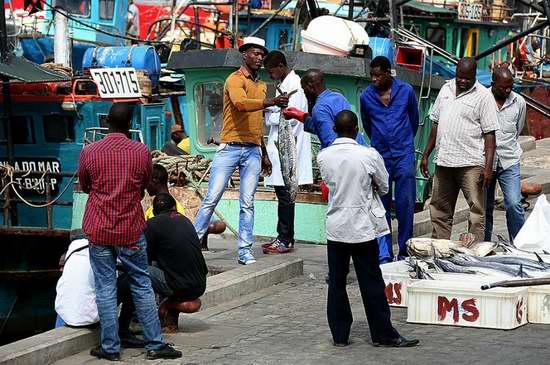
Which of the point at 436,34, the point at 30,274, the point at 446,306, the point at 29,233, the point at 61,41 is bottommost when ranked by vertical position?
the point at 30,274

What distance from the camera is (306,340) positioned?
815cm

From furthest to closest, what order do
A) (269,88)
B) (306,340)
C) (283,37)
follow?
(283,37) → (269,88) → (306,340)

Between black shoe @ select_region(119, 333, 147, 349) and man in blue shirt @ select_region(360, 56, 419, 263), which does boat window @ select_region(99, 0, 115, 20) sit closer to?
man in blue shirt @ select_region(360, 56, 419, 263)

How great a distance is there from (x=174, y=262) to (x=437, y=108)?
10.9ft

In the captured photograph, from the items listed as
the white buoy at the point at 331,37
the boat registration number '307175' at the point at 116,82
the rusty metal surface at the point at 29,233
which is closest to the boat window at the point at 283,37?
the boat registration number '307175' at the point at 116,82

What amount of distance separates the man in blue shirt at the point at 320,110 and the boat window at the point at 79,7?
13461 mm

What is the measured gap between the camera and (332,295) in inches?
309

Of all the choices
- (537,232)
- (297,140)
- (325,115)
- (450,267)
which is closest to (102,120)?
(297,140)

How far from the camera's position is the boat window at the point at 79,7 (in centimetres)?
2284

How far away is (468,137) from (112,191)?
3.81m

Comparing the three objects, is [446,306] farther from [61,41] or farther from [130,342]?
[61,41]

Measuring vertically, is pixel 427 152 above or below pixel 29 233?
above

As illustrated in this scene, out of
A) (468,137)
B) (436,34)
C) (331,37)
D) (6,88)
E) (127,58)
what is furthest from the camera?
(436,34)

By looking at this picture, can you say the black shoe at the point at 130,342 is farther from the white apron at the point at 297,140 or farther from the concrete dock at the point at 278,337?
the white apron at the point at 297,140
